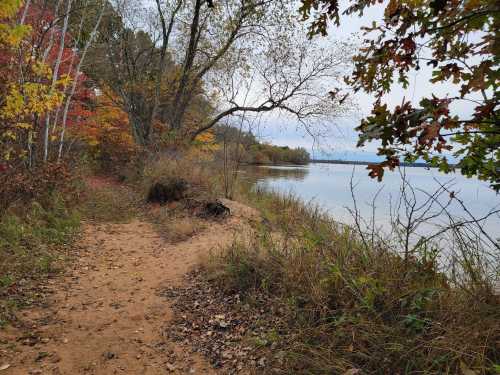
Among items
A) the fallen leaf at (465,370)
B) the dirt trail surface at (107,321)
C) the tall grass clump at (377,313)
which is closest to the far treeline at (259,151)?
the dirt trail surface at (107,321)

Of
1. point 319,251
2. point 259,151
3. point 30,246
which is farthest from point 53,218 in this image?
point 259,151

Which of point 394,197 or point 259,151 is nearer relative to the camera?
point 394,197

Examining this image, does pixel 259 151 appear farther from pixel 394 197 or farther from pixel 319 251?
pixel 319 251

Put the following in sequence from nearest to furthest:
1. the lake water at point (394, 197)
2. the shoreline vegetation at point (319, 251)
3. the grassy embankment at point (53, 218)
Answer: the shoreline vegetation at point (319, 251), the lake water at point (394, 197), the grassy embankment at point (53, 218)

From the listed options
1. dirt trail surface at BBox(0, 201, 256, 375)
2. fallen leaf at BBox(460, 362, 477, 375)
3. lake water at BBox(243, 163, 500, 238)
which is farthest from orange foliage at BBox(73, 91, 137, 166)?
fallen leaf at BBox(460, 362, 477, 375)

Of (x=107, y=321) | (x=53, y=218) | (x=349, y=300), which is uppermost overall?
(x=349, y=300)

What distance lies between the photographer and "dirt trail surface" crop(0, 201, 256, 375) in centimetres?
264

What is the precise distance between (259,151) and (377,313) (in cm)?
2211

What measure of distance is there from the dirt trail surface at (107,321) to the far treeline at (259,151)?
457 cm

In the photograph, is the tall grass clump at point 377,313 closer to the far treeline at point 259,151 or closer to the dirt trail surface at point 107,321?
the dirt trail surface at point 107,321

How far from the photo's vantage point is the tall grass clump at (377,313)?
→ 6.39ft

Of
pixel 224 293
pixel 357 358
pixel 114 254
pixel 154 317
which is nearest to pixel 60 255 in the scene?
pixel 114 254

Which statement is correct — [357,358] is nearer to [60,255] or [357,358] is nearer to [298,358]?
[298,358]

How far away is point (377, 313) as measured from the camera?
8.00 feet
